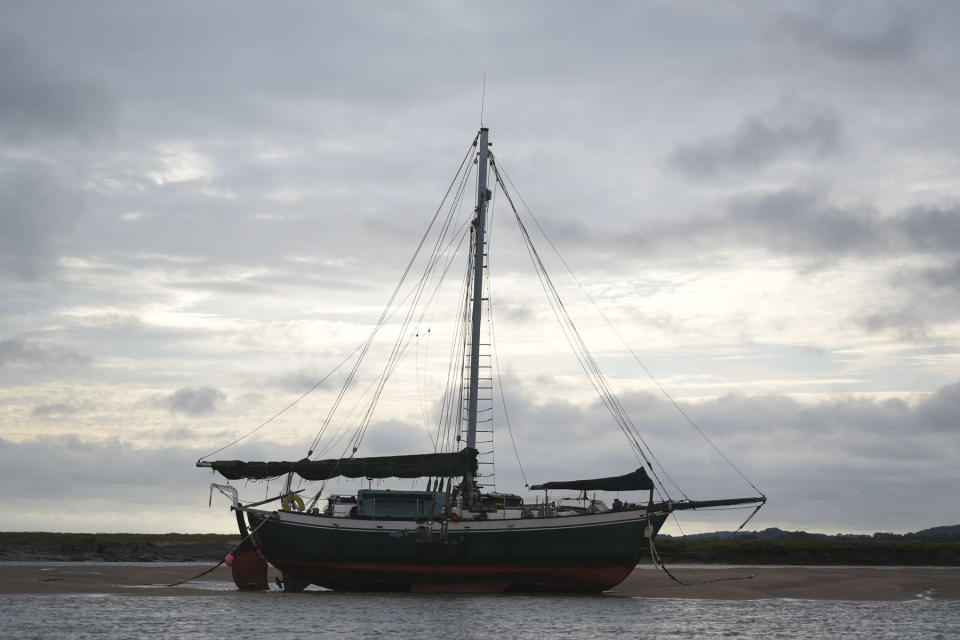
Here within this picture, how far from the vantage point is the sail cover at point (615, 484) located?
4503 centimetres

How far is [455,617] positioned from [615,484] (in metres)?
12.8

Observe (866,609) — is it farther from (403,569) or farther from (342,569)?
(342,569)

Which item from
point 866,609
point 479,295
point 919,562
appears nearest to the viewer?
point 866,609

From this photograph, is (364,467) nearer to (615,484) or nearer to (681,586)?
(615,484)

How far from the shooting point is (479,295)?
49531mm

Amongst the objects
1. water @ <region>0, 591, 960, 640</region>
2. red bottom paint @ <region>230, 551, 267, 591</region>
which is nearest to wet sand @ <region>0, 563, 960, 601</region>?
red bottom paint @ <region>230, 551, 267, 591</region>

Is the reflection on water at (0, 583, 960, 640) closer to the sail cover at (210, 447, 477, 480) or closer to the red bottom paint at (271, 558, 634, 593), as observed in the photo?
the red bottom paint at (271, 558, 634, 593)

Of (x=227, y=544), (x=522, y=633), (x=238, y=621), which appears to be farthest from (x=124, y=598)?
(x=227, y=544)

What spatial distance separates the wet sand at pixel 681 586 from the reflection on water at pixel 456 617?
3.14 metres

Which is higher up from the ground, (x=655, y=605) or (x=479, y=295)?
(x=479, y=295)

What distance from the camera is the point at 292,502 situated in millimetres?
48438

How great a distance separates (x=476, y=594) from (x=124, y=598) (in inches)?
602

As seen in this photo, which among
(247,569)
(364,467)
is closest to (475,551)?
(364,467)

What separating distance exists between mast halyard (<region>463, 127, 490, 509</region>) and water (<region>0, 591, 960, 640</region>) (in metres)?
6.16
